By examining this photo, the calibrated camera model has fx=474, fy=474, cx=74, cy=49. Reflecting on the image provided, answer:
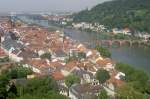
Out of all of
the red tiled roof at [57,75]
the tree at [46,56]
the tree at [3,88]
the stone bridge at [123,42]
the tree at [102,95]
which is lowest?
the stone bridge at [123,42]

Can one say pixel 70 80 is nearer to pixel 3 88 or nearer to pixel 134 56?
pixel 3 88

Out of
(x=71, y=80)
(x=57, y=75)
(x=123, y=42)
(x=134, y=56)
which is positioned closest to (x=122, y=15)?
(x=123, y=42)

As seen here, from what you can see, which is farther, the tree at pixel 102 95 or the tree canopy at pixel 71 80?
the tree canopy at pixel 71 80

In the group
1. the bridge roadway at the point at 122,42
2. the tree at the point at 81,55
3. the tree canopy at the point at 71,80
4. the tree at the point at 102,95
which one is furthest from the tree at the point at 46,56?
the bridge roadway at the point at 122,42

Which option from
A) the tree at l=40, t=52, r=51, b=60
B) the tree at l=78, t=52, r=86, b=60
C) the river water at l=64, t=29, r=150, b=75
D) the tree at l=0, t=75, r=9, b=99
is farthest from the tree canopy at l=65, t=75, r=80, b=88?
the tree at l=78, t=52, r=86, b=60

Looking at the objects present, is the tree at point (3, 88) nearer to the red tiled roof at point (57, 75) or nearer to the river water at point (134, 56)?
the red tiled roof at point (57, 75)

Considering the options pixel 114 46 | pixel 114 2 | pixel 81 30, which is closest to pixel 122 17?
pixel 81 30

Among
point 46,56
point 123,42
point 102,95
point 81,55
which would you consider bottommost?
point 123,42

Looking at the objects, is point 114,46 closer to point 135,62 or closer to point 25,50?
point 135,62
